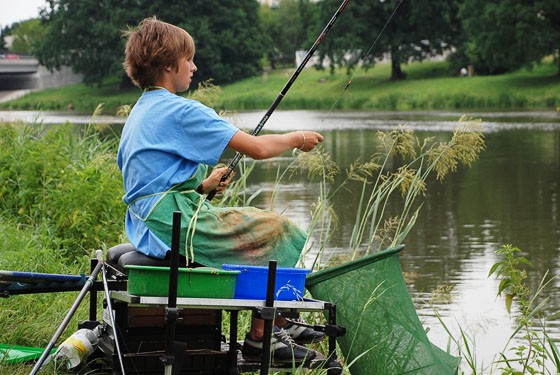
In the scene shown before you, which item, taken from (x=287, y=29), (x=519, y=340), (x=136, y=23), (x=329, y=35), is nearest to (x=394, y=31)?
(x=329, y=35)

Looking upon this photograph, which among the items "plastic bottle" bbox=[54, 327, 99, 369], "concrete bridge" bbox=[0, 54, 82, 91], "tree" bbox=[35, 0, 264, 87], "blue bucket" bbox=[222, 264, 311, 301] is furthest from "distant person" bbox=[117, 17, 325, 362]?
"concrete bridge" bbox=[0, 54, 82, 91]

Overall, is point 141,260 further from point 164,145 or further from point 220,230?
point 164,145

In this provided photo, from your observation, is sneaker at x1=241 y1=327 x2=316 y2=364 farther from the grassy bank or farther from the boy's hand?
the grassy bank

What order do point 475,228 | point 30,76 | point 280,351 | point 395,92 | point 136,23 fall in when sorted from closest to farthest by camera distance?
1. point 280,351
2. point 475,228
3. point 395,92
4. point 136,23
5. point 30,76

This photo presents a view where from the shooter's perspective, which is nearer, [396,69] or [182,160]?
[182,160]

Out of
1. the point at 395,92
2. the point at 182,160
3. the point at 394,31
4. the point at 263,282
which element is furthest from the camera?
the point at 394,31

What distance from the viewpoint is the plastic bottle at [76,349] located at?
387 centimetres

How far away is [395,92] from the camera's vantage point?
44.8m

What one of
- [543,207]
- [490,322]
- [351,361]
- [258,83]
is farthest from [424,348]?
[258,83]

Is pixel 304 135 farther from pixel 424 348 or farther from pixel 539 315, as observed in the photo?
pixel 539 315

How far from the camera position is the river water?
22.9 feet

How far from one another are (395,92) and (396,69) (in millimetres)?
7329

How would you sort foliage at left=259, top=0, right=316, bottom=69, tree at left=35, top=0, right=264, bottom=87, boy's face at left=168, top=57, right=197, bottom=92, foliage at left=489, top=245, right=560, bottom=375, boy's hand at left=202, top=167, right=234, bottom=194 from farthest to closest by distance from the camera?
foliage at left=259, top=0, right=316, bottom=69 → tree at left=35, top=0, right=264, bottom=87 → foliage at left=489, top=245, right=560, bottom=375 → boy's hand at left=202, top=167, right=234, bottom=194 → boy's face at left=168, top=57, right=197, bottom=92

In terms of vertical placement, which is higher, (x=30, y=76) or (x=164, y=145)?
(x=164, y=145)
